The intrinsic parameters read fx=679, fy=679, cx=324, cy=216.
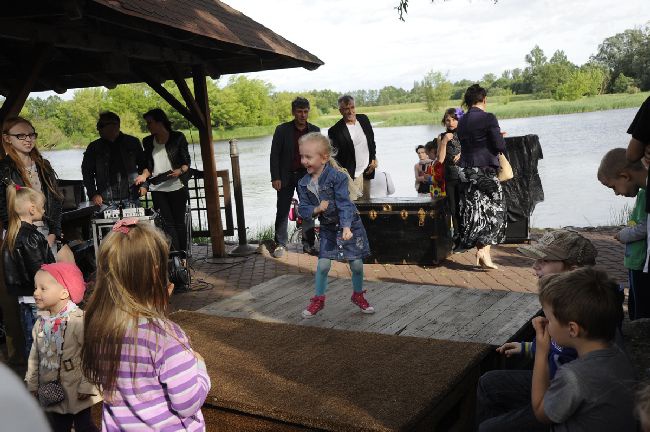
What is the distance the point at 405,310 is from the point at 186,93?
4.57 meters

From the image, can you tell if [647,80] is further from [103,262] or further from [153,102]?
[103,262]

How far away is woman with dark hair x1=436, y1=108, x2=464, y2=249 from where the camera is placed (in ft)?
26.5

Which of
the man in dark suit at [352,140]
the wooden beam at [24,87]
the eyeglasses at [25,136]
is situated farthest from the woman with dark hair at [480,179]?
the eyeglasses at [25,136]

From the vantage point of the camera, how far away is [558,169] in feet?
62.2

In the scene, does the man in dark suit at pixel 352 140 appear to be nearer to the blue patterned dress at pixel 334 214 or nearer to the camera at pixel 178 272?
the camera at pixel 178 272

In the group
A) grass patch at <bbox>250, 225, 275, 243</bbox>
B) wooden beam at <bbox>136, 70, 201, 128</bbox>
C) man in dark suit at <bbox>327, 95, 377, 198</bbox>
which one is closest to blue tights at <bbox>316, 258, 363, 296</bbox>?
man in dark suit at <bbox>327, 95, 377, 198</bbox>

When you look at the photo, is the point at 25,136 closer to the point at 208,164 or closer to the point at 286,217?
the point at 208,164

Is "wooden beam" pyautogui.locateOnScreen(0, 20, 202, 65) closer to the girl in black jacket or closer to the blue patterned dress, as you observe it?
the girl in black jacket

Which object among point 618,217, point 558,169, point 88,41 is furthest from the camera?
point 558,169

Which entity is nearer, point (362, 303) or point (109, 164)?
point (362, 303)

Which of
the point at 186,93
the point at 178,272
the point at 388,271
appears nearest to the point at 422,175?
the point at 388,271

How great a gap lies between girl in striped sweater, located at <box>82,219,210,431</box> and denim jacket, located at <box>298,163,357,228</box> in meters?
2.79

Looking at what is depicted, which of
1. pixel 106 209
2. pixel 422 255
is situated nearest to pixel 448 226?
pixel 422 255

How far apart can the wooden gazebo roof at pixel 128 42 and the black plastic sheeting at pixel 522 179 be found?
2880mm
